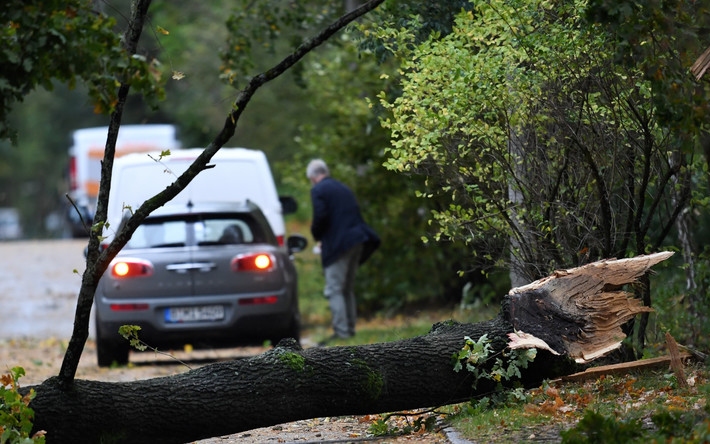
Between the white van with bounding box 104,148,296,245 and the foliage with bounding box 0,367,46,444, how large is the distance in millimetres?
6820

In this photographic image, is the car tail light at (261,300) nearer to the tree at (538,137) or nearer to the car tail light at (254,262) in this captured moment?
the car tail light at (254,262)

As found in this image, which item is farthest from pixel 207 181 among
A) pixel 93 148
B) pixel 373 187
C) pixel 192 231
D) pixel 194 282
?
pixel 93 148

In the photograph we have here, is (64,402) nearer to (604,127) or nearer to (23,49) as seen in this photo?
(23,49)

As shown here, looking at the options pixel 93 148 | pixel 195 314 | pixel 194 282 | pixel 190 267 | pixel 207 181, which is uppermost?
pixel 93 148

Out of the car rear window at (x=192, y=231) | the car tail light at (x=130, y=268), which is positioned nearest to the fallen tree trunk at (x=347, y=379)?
the car rear window at (x=192, y=231)

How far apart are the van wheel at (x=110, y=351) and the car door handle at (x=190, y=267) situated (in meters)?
0.98

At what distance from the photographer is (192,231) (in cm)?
1201

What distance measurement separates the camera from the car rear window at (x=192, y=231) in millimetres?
12008

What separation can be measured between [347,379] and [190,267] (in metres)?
5.20

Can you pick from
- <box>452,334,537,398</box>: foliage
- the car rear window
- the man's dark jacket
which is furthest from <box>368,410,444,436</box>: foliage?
the man's dark jacket

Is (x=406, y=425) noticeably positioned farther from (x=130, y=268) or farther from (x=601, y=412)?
(x=130, y=268)

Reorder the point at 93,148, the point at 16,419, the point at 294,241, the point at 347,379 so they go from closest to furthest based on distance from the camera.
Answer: the point at 16,419
the point at 347,379
the point at 294,241
the point at 93,148

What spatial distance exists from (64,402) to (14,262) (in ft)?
66.3

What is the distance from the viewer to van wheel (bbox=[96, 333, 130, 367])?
12.2 meters
